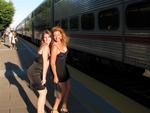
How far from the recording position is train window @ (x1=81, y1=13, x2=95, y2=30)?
15.9m

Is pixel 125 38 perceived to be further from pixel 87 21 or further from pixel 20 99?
pixel 87 21

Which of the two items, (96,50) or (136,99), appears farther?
(96,50)

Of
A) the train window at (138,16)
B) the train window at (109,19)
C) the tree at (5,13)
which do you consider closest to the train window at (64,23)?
the train window at (109,19)

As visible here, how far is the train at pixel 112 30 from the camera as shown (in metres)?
10.5

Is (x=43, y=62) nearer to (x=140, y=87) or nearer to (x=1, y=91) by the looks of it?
(x=1, y=91)

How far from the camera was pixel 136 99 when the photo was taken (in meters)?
10.9

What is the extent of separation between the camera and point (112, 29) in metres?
12.9

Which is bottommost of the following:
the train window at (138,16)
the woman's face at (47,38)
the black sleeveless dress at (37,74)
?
the black sleeveless dress at (37,74)

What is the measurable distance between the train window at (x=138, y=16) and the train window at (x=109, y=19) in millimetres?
1039

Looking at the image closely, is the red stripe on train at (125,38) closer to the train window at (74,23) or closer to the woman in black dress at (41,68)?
the train window at (74,23)

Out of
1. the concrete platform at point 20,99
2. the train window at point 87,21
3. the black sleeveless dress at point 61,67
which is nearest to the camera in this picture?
the black sleeveless dress at point 61,67

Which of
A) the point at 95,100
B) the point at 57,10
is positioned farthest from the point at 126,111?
the point at 57,10

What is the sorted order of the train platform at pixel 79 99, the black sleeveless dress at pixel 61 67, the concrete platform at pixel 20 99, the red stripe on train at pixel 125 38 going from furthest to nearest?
the red stripe on train at pixel 125 38, the train platform at pixel 79 99, the concrete platform at pixel 20 99, the black sleeveless dress at pixel 61 67

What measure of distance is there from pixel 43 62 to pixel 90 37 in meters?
8.08
